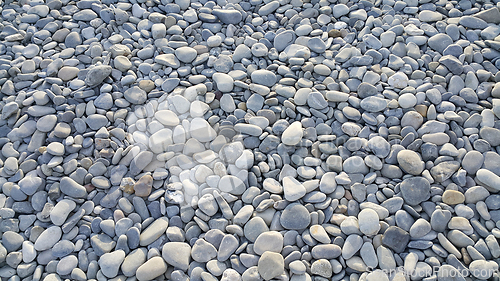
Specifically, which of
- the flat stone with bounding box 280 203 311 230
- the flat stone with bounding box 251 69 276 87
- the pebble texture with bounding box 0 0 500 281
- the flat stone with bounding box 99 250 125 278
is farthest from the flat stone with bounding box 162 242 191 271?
the flat stone with bounding box 251 69 276 87

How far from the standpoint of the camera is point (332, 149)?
1.47 metres

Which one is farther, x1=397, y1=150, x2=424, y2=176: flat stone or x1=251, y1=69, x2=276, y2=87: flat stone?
x1=251, y1=69, x2=276, y2=87: flat stone

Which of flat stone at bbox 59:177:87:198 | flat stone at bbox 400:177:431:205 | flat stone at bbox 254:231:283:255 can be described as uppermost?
flat stone at bbox 400:177:431:205

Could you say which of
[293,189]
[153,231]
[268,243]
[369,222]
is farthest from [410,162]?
[153,231]

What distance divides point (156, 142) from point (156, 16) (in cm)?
84

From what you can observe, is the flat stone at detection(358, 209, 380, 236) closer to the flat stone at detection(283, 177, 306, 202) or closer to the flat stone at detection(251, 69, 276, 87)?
the flat stone at detection(283, 177, 306, 202)

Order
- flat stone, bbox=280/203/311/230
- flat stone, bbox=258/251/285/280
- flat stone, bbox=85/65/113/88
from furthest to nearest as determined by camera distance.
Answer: flat stone, bbox=85/65/113/88
flat stone, bbox=280/203/311/230
flat stone, bbox=258/251/285/280

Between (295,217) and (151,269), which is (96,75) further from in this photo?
(295,217)

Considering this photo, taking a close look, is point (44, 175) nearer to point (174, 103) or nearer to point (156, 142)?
point (156, 142)

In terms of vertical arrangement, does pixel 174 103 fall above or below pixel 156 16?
below

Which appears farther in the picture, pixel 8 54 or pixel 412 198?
pixel 8 54

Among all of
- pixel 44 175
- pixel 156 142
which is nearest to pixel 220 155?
pixel 156 142

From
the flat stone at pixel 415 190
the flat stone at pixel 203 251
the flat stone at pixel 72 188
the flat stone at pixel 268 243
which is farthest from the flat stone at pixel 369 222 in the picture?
the flat stone at pixel 72 188

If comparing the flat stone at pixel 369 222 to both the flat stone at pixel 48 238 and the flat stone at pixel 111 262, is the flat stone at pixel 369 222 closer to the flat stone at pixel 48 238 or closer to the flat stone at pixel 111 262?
the flat stone at pixel 111 262
